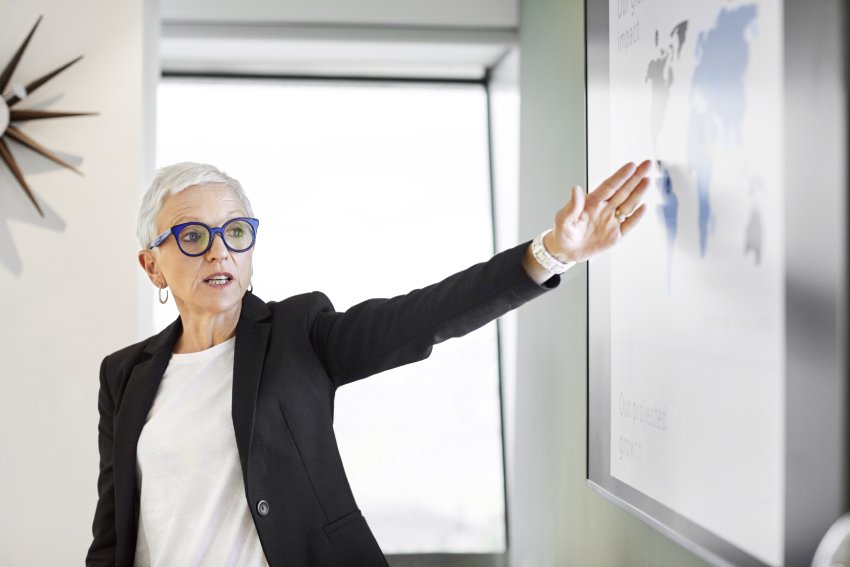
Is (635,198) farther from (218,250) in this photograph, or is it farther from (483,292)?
(218,250)

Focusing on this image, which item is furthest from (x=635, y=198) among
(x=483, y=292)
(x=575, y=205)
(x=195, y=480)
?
(x=195, y=480)

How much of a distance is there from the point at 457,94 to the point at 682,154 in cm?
191

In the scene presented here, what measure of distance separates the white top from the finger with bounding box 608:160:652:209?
2.71 feet

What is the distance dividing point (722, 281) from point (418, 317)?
516 mm

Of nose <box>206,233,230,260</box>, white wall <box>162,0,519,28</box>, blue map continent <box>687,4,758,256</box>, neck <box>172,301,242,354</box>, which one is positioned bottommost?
neck <box>172,301,242,354</box>

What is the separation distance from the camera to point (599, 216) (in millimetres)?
1362

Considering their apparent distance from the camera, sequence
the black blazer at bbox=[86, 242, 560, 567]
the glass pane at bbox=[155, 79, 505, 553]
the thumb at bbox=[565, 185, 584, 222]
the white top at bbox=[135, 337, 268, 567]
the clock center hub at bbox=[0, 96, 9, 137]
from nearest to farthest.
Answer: the thumb at bbox=[565, 185, 584, 222] < the black blazer at bbox=[86, 242, 560, 567] < the white top at bbox=[135, 337, 268, 567] < the clock center hub at bbox=[0, 96, 9, 137] < the glass pane at bbox=[155, 79, 505, 553]

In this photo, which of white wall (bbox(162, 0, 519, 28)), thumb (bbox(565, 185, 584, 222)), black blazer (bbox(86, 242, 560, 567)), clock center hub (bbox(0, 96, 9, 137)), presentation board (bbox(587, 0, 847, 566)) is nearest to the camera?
presentation board (bbox(587, 0, 847, 566))

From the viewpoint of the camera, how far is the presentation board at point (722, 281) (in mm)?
1019

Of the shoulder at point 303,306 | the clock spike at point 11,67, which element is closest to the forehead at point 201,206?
the shoulder at point 303,306

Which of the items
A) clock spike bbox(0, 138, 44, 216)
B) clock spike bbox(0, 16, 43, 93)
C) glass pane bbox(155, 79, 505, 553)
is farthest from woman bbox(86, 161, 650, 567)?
glass pane bbox(155, 79, 505, 553)

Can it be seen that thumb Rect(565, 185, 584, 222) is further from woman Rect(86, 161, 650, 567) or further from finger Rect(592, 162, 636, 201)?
woman Rect(86, 161, 650, 567)

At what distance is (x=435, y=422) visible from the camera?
3.08m

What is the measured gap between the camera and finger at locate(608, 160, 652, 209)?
1387mm
